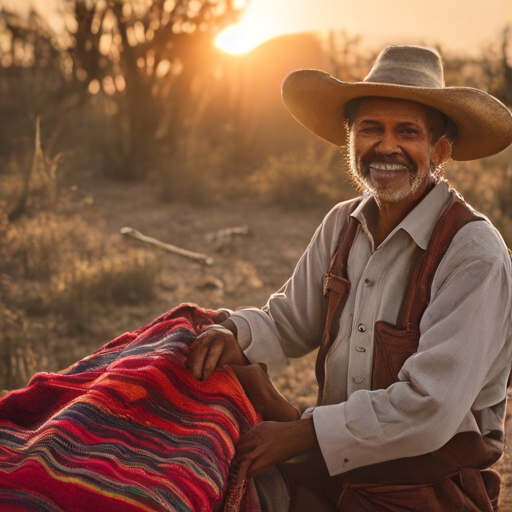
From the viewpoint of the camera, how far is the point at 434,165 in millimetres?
2457

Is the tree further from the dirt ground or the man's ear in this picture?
the man's ear

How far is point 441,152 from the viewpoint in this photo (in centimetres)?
247

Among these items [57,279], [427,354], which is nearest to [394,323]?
[427,354]

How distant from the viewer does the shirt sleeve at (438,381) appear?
1.87m

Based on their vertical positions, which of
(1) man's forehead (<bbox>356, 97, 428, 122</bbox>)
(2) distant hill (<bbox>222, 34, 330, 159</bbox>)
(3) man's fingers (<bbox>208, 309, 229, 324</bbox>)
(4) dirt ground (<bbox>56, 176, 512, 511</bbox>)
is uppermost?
(2) distant hill (<bbox>222, 34, 330, 159</bbox>)

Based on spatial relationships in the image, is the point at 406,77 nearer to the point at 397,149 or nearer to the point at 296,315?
the point at 397,149

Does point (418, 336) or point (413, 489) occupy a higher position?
point (418, 336)

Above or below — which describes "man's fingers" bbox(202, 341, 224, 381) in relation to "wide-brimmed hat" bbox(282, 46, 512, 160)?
below

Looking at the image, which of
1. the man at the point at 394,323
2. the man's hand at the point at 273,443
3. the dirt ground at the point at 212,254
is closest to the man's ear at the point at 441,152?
the man at the point at 394,323

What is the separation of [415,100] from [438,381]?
974 mm

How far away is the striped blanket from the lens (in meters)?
1.68

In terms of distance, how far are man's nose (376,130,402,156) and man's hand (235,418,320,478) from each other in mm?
962

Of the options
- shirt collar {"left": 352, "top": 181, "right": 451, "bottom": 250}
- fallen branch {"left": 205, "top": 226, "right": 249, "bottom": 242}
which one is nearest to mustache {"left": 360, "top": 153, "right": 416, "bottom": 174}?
shirt collar {"left": 352, "top": 181, "right": 451, "bottom": 250}

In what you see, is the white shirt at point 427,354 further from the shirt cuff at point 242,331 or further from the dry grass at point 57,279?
the dry grass at point 57,279
